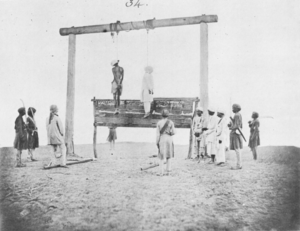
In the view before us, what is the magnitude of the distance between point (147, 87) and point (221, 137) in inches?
93.7

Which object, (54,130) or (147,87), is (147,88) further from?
(54,130)

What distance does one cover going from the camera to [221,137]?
26.0 ft

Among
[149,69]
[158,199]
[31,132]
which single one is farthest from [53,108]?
[158,199]

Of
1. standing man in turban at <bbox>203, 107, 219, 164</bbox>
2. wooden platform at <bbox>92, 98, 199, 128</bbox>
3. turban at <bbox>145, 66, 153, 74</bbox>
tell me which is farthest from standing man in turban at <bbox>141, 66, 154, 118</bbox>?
standing man in turban at <bbox>203, 107, 219, 164</bbox>

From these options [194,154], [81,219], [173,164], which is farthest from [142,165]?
[81,219]

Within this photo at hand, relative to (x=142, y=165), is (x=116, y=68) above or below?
above

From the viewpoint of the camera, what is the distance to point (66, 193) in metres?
6.45

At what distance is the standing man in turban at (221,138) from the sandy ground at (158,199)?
409 millimetres

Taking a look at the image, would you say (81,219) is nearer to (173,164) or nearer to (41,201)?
(41,201)

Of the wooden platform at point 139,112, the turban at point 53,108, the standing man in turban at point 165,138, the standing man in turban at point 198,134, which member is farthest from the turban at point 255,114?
the turban at point 53,108

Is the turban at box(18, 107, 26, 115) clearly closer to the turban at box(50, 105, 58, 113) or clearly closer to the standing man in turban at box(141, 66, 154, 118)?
the turban at box(50, 105, 58, 113)

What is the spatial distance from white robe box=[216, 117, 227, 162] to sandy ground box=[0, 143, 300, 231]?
0.46m

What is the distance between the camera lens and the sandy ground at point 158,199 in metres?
5.71

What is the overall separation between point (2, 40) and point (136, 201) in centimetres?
539
